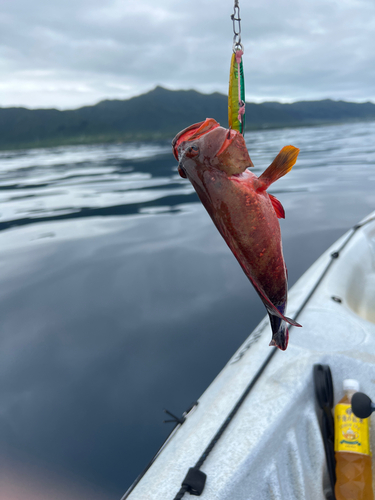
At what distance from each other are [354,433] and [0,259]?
21.0 ft

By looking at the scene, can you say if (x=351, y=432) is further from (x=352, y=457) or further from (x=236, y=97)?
(x=236, y=97)

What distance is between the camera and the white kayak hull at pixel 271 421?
6.03 feet

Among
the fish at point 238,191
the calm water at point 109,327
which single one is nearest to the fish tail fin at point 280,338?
the fish at point 238,191

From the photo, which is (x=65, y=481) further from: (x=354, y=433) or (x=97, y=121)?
(x=97, y=121)

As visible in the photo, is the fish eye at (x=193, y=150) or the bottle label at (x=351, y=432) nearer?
the fish eye at (x=193, y=150)

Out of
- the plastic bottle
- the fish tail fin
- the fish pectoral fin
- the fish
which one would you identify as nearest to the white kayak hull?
the plastic bottle

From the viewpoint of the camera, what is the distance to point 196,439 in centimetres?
202

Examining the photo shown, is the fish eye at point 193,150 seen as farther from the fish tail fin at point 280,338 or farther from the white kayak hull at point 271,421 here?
the white kayak hull at point 271,421

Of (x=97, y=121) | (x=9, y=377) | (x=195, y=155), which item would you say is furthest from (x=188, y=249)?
(x=97, y=121)

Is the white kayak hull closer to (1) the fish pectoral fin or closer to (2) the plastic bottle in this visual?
(2) the plastic bottle

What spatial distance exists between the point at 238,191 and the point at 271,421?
6.01 ft

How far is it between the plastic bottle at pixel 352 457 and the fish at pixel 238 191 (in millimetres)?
1793

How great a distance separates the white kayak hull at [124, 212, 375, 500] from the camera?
6.03 ft

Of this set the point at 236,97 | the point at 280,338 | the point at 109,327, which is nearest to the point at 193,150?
the point at 236,97
